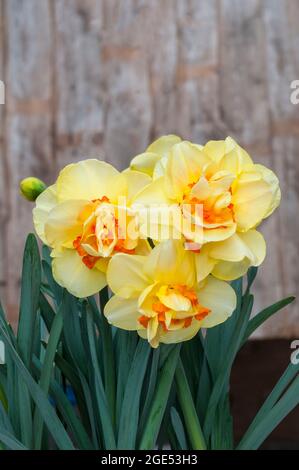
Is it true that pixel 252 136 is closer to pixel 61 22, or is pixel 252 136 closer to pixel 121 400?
pixel 61 22

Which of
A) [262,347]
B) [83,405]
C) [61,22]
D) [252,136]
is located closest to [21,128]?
[61,22]

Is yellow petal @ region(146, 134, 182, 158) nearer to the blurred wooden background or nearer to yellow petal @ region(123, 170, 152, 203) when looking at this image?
yellow petal @ region(123, 170, 152, 203)

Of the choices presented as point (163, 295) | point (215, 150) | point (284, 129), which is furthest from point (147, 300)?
point (284, 129)

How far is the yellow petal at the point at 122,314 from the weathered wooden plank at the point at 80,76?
946mm

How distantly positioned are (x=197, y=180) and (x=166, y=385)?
134mm

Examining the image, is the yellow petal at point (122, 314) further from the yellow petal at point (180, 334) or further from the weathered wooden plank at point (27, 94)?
the weathered wooden plank at point (27, 94)

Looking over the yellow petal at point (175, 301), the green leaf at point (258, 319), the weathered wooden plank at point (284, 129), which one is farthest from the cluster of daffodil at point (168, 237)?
the weathered wooden plank at point (284, 129)

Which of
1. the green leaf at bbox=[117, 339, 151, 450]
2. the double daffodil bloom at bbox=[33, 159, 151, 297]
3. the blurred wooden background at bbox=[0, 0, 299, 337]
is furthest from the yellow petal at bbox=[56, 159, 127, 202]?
the blurred wooden background at bbox=[0, 0, 299, 337]

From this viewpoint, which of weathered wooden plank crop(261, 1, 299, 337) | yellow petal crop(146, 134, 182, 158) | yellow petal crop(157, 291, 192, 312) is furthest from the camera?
weathered wooden plank crop(261, 1, 299, 337)

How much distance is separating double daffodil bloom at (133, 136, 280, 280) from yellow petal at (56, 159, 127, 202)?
23 mm

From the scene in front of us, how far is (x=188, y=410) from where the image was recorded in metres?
0.52

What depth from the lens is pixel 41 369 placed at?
54 centimetres

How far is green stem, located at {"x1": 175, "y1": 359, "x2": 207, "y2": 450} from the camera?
0.52 metres

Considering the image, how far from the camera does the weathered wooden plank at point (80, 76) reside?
142 centimetres
